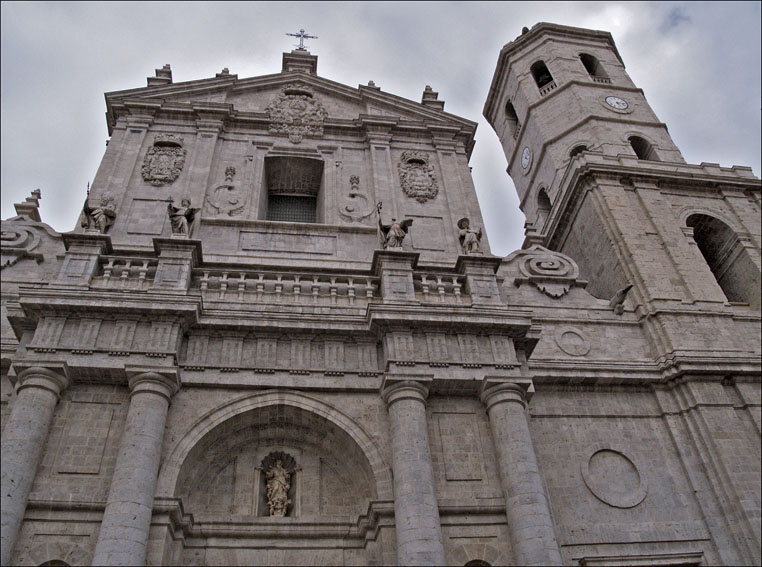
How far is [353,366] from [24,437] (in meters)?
5.53

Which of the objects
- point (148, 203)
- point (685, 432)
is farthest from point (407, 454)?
point (148, 203)

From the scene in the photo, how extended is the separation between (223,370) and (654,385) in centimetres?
901

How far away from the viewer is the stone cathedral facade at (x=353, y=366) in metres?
10.8

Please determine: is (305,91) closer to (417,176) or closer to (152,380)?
(417,176)

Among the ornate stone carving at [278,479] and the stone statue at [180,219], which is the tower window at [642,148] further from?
the ornate stone carving at [278,479]

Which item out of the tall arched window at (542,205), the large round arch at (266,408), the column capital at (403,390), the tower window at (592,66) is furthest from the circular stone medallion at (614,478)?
the tower window at (592,66)

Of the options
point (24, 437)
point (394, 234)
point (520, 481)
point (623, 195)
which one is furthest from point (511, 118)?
point (24, 437)

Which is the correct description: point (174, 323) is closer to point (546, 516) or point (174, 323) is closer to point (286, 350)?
point (286, 350)

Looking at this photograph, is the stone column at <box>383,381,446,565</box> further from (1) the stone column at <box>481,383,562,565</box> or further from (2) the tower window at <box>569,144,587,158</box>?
(2) the tower window at <box>569,144,587,158</box>

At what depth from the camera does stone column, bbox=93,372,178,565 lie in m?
9.52

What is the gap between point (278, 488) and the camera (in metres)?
12.0

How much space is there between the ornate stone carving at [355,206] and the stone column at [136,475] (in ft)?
22.2

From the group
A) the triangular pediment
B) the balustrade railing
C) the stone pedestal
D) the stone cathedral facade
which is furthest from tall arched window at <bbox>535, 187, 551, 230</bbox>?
the balustrade railing

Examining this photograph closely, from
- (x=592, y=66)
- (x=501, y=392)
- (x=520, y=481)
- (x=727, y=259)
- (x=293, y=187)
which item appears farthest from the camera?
(x=592, y=66)
